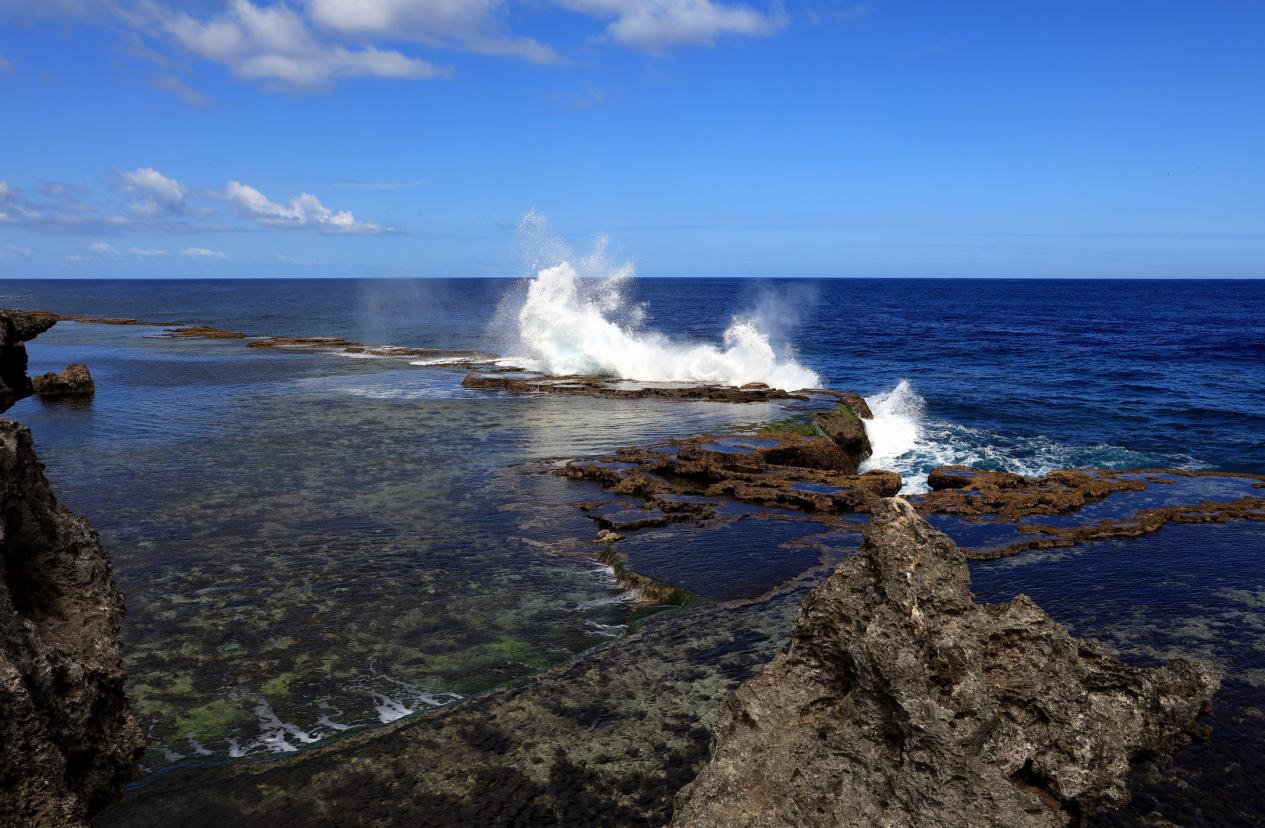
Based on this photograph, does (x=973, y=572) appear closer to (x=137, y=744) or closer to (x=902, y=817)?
(x=902, y=817)

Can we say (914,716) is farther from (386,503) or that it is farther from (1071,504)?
(1071,504)

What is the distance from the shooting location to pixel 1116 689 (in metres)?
6.48

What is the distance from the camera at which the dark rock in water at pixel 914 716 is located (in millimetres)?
5406

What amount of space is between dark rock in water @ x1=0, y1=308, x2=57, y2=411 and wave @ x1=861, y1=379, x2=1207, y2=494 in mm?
18873

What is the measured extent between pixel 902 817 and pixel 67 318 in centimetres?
9354

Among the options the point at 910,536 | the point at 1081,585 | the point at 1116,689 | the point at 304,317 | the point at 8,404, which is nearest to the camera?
the point at 910,536

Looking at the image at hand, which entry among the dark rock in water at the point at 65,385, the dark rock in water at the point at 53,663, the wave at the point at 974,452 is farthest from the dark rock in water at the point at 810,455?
the dark rock in water at the point at 65,385

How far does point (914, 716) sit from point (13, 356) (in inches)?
343

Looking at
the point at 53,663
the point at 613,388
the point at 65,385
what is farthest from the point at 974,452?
the point at 65,385

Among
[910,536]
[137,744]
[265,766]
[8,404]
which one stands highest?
[8,404]

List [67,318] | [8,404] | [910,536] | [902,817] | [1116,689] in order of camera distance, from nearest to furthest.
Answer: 1. [902,817]
2. [910,536]
3. [1116,689]
4. [8,404]
5. [67,318]

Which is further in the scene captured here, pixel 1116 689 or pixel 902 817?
pixel 1116 689

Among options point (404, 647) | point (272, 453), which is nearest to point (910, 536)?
point (404, 647)

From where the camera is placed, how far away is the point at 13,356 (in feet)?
27.1
